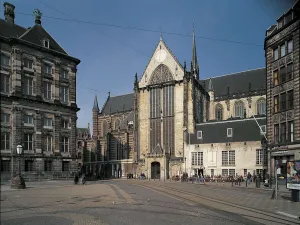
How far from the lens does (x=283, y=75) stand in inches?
1271

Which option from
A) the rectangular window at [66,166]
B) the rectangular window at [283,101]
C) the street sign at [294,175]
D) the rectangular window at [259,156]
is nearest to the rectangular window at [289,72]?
the rectangular window at [283,101]

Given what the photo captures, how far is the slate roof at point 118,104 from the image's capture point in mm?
93125

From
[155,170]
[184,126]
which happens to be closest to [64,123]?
[184,126]

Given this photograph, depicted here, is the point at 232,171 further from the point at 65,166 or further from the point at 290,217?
the point at 290,217

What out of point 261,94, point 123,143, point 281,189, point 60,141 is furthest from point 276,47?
point 123,143

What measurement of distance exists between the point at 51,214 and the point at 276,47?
96.2 ft

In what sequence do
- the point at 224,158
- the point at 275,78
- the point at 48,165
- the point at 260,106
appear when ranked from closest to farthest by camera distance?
the point at 275,78, the point at 48,165, the point at 224,158, the point at 260,106

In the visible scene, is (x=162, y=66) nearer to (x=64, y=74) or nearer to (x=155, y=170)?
(x=155, y=170)

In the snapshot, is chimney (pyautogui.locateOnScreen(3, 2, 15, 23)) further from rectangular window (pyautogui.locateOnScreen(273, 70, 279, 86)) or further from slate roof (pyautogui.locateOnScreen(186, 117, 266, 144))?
slate roof (pyautogui.locateOnScreen(186, 117, 266, 144))

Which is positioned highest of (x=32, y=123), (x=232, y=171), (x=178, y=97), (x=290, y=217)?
(x=178, y=97)

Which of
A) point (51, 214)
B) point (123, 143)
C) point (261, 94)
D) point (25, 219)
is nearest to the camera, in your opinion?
point (25, 219)

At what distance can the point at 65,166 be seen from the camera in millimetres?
Result: 44781

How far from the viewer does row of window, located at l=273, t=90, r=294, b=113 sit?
3111 cm

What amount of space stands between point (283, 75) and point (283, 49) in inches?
97.4
